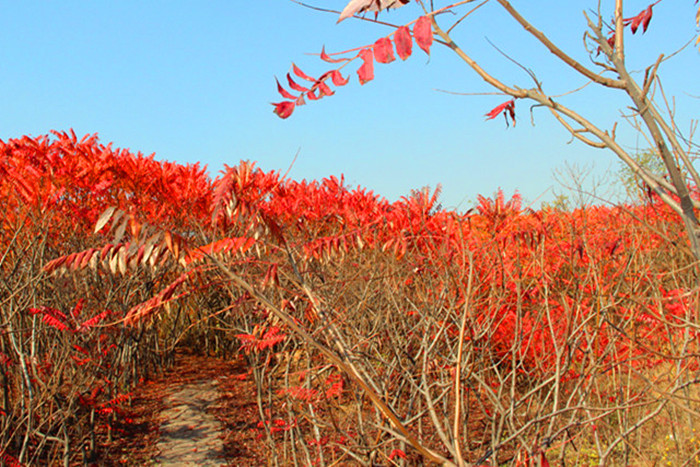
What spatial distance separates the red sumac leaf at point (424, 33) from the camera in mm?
1573

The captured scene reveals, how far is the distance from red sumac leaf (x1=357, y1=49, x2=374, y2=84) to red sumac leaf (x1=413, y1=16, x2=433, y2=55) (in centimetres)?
14

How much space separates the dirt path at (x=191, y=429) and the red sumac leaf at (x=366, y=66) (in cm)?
439

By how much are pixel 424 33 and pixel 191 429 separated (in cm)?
533

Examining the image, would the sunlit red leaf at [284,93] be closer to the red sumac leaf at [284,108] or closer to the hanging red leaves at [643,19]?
the red sumac leaf at [284,108]

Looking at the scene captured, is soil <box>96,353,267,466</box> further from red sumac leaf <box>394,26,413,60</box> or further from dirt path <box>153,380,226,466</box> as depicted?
red sumac leaf <box>394,26,413,60</box>

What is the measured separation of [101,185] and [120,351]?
1.79 m

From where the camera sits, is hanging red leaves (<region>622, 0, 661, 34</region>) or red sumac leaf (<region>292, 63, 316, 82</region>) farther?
hanging red leaves (<region>622, 0, 661, 34</region>)

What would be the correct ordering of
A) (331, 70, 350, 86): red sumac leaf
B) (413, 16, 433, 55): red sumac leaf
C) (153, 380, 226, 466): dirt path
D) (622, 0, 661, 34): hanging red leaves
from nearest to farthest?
(413, 16, 433, 55): red sumac leaf → (331, 70, 350, 86): red sumac leaf → (622, 0, 661, 34): hanging red leaves → (153, 380, 226, 466): dirt path

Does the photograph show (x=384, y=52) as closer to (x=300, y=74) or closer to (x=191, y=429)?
(x=300, y=74)

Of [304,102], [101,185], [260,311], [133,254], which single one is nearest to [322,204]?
[101,185]

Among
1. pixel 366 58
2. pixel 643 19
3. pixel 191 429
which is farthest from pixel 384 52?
pixel 191 429

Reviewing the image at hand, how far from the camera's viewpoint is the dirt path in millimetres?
5262

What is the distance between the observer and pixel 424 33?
1.58 metres

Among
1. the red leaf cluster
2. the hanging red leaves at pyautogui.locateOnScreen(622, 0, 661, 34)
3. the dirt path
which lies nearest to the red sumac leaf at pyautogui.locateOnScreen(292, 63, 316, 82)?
the red leaf cluster
